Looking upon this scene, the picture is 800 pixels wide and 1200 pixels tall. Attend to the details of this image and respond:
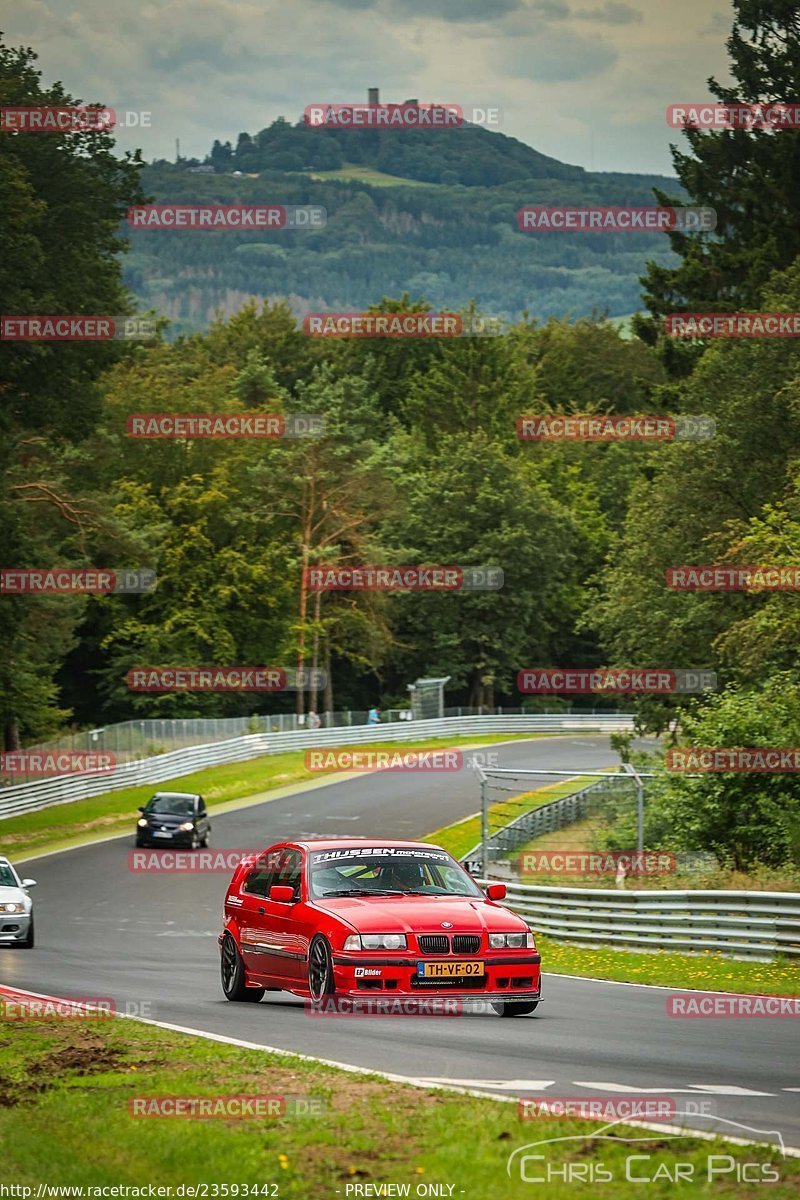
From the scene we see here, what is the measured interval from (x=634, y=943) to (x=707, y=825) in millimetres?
4288

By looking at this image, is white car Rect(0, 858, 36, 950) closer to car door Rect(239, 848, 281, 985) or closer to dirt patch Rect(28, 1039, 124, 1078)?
car door Rect(239, 848, 281, 985)

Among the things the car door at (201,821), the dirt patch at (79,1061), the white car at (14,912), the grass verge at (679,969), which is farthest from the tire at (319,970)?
the car door at (201,821)

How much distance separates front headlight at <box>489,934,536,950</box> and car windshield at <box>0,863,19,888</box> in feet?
42.6

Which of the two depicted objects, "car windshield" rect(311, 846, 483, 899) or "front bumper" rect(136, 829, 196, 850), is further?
"front bumper" rect(136, 829, 196, 850)

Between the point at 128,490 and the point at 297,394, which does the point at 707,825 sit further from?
the point at 297,394

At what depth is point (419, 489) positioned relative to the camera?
97.8 meters

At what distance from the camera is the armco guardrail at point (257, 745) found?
55156 millimetres

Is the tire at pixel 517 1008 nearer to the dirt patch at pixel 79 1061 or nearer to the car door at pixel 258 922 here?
the car door at pixel 258 922

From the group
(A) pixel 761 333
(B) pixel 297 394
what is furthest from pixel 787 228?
(B) pixel 297 394

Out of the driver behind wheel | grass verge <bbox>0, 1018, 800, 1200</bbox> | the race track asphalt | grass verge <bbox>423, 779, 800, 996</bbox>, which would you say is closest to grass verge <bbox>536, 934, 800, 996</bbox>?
grass verge <bbox>423, 779, 800, 996</bbox>

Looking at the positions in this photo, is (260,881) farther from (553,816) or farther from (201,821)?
A: (201,821)

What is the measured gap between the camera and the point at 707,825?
29.1 metres

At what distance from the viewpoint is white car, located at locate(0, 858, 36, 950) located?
2542cm

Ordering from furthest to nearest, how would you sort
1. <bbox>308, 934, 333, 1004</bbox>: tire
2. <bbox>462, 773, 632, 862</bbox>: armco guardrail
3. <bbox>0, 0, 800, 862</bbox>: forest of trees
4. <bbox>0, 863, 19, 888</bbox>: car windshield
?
<bbox>0, 0, 800, 862</bbox>: forest of trees
<bbox>462, 773, 632, 862</bbox>: armco guardrail
<bbox>0, 863, 19, 888</bbox>: car windshield
<bbox>308, 934, 333, 1004</bbox>: tire
